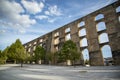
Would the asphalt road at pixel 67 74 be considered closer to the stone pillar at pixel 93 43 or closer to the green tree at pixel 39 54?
the stone pillar at pixel 93 43

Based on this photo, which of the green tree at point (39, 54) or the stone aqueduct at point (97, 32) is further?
the green tree at point (39, 54)

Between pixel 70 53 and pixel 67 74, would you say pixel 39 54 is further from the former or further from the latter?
pixel 67 74

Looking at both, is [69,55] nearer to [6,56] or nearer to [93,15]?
[93,15]

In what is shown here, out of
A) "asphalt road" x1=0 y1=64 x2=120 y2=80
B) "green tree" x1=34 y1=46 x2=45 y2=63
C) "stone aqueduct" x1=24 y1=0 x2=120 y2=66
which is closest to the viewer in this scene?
"asphalt road" x1=0 y1=64 x2=120 y2=80

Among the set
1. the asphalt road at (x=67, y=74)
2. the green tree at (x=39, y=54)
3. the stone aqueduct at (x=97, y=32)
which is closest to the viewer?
the asphalt road at (x=67, y=74)

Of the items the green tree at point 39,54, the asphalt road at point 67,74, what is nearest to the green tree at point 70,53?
the asphalt road at point 67,74

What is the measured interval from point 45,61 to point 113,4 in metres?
26.2

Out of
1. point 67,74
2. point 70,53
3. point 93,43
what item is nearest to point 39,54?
point 70,53

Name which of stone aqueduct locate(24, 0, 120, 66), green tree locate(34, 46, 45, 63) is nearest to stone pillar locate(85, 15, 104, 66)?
stone aqueduct locate(24, 0, 120, 66)

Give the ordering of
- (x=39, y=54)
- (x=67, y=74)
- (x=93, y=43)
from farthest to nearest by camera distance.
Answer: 1. (x=39, y=54)
2. (x=93, y=43)
3. (x=67, y=74)

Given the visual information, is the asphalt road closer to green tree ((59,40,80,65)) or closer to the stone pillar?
green tree ((59,40,80,65))

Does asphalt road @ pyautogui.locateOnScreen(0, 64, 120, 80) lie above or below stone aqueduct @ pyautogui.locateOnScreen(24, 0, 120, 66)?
below

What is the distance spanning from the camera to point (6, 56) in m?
43.6

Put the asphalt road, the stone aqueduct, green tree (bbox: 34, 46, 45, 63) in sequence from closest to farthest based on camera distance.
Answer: the asphalt road → the stone aqueduct → green tree (bbox: 34, 46, 45, 63)
